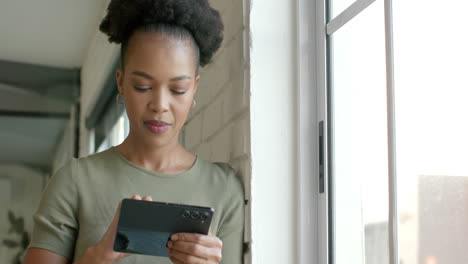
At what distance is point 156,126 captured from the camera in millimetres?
1120

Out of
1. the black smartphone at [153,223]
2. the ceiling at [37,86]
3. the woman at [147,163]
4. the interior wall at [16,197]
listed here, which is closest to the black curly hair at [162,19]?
A: the woman at [147,163]

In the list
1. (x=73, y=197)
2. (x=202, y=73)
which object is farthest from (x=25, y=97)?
(x=73, y=197)

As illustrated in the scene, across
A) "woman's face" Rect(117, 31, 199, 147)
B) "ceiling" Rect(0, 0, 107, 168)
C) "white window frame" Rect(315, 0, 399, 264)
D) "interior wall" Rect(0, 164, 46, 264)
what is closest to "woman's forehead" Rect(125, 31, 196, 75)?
"woman's face" Rect(117, 31, 199, 147)

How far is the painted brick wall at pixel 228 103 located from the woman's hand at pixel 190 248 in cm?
20

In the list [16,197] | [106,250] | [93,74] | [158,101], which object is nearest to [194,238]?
[106,250]

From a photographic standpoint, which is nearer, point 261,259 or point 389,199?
point 389,199

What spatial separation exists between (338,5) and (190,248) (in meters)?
0.58

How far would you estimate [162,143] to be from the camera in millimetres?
1158

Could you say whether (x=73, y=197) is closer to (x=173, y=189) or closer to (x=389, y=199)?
(x=173, y=189)

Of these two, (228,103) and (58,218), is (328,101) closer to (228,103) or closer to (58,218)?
(228,103)

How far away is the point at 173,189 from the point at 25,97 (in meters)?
2.99

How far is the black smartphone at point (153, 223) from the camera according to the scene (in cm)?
97

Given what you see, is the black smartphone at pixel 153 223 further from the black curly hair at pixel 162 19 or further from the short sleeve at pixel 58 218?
the black curly hair at pixel 162 19

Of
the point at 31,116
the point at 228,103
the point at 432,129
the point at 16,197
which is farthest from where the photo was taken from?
the point at 31,116
